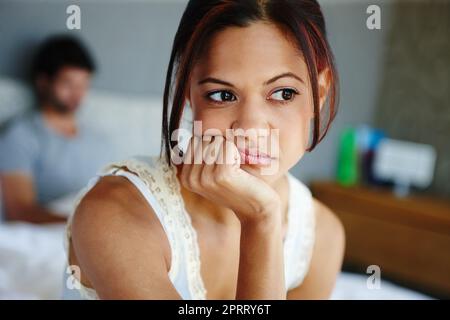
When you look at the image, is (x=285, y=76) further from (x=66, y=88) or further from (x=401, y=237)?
(x=401, y=237)

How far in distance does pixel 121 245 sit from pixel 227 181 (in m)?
0.12

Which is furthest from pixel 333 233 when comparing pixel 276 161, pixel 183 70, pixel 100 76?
pixel 100 76

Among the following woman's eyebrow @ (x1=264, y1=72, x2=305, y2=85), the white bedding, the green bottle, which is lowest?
the white bedding

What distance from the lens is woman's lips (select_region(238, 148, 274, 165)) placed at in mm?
516

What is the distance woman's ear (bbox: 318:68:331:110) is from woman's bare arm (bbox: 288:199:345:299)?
0.23 m

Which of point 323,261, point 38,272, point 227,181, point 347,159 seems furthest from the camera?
point 347,159

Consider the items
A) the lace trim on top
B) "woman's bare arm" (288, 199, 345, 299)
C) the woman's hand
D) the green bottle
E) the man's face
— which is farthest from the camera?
the green bottle

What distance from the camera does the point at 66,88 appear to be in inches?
70.7

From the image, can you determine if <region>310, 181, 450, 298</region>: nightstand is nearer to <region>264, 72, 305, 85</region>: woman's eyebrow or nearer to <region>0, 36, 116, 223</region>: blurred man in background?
<region>0, 36, 116, 223</region>: blurred man in background

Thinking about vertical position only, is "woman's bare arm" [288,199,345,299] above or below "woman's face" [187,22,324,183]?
below

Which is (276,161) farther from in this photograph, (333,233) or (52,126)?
(52,126)

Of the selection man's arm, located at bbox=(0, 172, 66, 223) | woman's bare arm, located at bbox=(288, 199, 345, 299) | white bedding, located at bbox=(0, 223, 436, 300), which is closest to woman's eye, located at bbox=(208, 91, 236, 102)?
woman's bare arm, located at bbox=(288, 199, 345, 299)

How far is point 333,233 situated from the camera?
756 millimetres

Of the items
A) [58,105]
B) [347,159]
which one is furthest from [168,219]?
[347,159]
